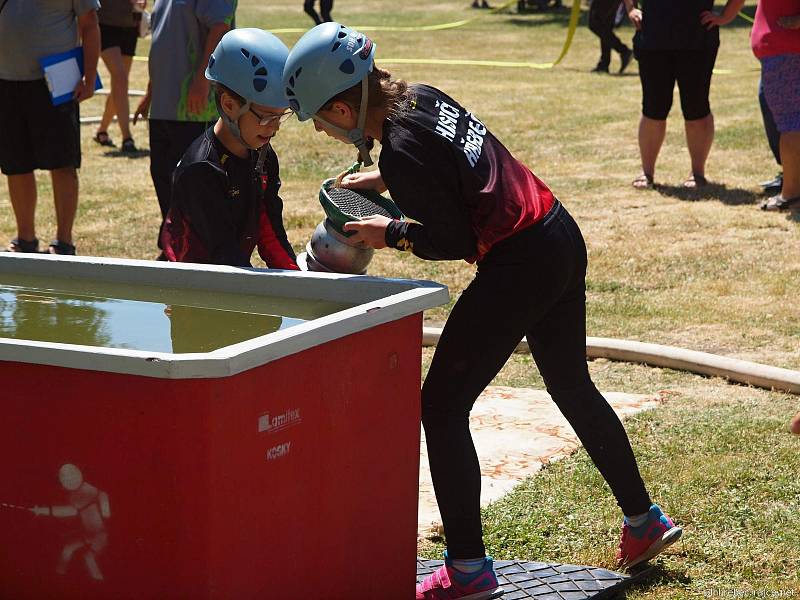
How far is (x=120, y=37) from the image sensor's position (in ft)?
42.4

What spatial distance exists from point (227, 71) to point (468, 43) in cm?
2138

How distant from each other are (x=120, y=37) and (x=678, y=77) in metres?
5.69

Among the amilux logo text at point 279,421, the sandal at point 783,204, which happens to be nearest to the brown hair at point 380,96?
the amilux logo text at point 279,421

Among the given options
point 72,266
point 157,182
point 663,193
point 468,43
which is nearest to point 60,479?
point 72,266

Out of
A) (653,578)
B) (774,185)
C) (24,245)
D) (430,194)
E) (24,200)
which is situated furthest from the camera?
(774,185)

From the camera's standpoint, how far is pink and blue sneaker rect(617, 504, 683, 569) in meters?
4.12

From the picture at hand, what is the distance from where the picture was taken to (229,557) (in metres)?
3.00

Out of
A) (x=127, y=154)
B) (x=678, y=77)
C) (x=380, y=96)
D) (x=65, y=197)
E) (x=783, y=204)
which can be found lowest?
(x=127, y=154)

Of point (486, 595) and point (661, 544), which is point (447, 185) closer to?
point (486, 595)

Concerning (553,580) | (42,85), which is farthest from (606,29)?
(553,580)

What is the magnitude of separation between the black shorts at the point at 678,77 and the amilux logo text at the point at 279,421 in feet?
25.0

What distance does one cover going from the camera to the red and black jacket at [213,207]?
434 centimetres

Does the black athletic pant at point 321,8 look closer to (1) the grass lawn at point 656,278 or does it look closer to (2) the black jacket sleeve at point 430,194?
(1) the grass lawn at point 656,278

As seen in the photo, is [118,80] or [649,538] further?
[118,80]
